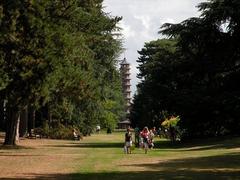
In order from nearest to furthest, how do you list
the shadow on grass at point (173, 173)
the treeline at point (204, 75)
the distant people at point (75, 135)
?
1. the shadow on grass at point (173, 173)
2. the treeline at point (204, 75)
3. the distant people at point (75, 135)

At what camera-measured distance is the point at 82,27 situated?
36.4 meters

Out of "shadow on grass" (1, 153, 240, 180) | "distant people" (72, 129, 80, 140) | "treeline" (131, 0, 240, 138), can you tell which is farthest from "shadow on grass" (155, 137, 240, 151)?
"distant people" (72, 129, 80, 140)

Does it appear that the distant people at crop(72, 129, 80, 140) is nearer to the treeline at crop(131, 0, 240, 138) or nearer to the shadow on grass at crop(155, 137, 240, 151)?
the treeline at crop(131, 0, 240, 138)

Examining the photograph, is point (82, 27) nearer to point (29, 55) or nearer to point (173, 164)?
point (29, 55)

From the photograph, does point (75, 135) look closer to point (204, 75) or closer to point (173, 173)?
point (204, 75)

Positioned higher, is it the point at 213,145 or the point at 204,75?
the point at 204,75

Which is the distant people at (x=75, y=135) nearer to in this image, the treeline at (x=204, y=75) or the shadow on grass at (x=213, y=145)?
the treeline at (x=204, y=75)

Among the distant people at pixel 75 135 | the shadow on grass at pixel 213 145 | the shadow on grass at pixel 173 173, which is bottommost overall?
the shadow on grass at pixel 173 173

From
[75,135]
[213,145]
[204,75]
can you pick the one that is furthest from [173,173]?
[75,135]

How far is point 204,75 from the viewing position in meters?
45.1

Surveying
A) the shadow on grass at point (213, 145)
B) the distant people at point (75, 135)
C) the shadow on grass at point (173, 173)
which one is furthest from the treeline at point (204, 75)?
the distant people at point (75, 135)

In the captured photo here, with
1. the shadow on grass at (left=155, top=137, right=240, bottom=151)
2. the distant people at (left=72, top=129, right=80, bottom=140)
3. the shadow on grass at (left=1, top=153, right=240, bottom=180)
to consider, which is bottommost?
the shadow on grass at (left=1, top=153, right=240, bottom=180)

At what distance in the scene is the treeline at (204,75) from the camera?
124 ft

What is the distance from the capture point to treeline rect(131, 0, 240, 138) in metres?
37.7
